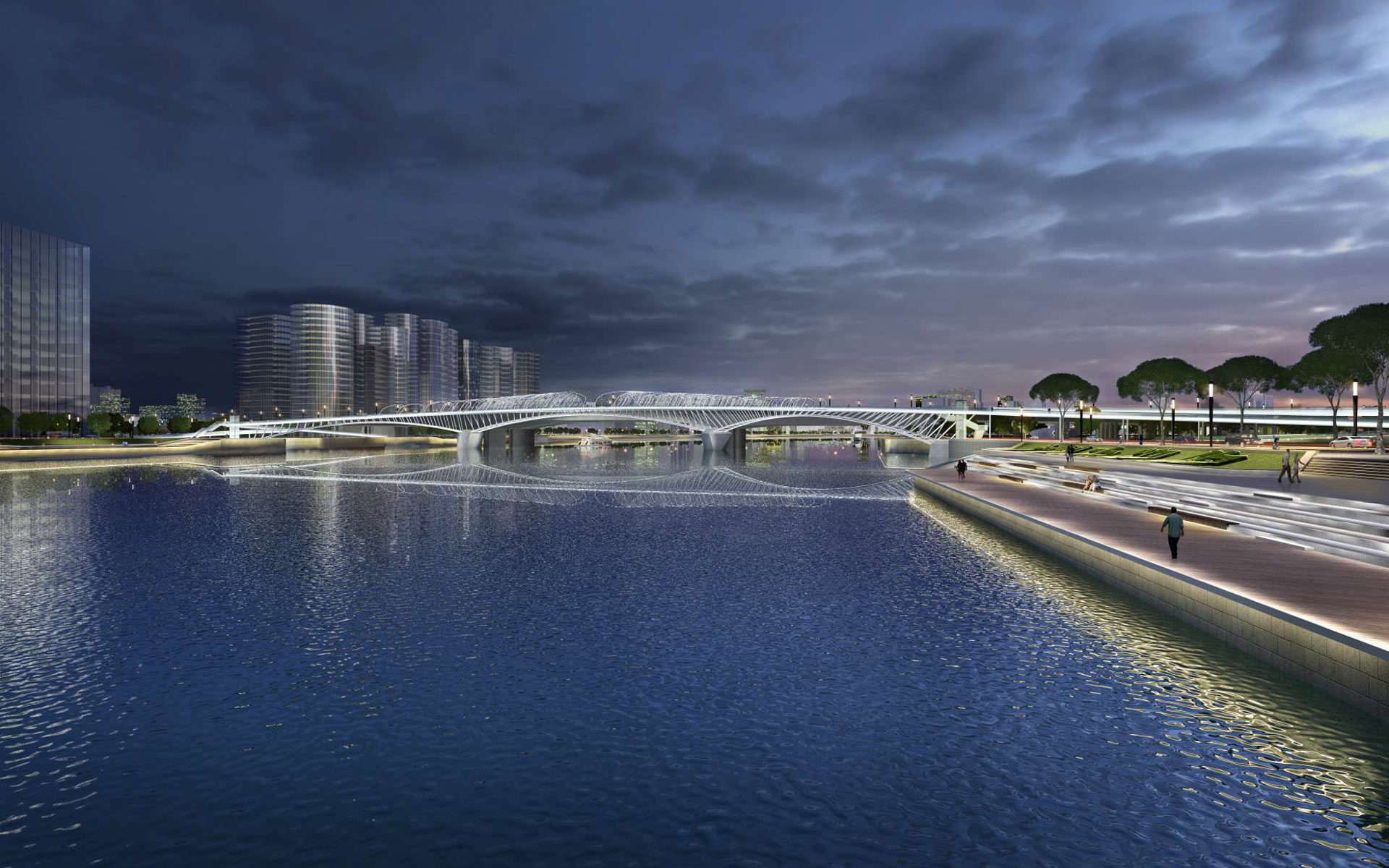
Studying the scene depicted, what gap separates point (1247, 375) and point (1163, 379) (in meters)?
10.1

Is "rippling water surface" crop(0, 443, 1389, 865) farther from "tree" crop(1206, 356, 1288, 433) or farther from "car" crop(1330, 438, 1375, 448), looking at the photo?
"tree" crop(1206, 356, 1288, 433)

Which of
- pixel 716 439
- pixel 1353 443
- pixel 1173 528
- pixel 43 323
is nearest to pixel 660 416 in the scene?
pixel 716 439

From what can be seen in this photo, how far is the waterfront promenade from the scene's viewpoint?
40.0 feet

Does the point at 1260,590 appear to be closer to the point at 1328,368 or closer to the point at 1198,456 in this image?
the point at 1198,456

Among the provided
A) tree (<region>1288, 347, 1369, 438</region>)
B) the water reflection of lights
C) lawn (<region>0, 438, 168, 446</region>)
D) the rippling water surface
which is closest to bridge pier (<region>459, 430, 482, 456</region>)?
lawn (<region>0, 438, 168, 446</region>)

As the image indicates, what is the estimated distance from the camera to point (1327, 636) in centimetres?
1245

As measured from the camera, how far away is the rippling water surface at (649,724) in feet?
28.4

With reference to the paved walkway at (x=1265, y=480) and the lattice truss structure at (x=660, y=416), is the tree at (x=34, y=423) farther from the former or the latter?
the paved walkway at (x=1265, y=480)

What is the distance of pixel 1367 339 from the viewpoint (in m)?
61.2

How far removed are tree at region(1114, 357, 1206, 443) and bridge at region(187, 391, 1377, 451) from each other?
3639mm

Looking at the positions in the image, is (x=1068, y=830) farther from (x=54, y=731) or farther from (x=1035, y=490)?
(x=1035, y=490)

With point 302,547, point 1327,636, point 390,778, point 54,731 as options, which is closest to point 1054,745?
point 1327,636

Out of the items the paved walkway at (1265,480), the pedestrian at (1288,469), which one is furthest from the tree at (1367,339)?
the pedestrian at (1288,469)

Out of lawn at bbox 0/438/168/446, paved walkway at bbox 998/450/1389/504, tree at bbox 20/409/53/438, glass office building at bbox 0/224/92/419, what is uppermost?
glass office building at bbox 0/224/92/419
